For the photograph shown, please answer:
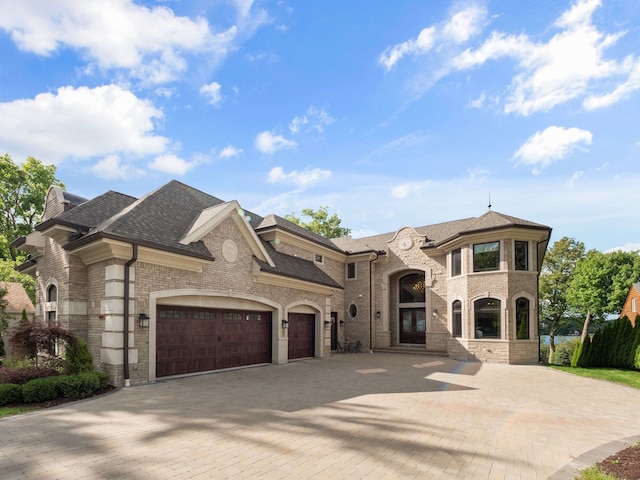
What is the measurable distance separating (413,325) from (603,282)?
826 inches

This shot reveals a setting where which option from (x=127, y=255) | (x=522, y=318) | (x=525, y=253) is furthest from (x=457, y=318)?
(x=127, y=255)

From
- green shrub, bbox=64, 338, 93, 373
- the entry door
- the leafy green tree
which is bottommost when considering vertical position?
the entry door

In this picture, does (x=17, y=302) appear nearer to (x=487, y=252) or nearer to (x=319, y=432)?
(x=319, y=432)

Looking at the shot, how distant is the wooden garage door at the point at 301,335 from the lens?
1725cm

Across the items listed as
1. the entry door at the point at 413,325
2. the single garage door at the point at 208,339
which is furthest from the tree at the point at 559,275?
the single garage door at the point at 208,339

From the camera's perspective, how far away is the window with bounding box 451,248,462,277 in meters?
19.6

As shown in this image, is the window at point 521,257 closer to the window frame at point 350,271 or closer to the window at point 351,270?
the window frame at point 350,271

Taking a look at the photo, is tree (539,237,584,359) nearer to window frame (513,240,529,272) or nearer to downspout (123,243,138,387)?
window frame (513,240,529,272)

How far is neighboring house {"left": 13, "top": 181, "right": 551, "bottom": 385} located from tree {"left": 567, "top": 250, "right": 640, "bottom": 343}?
17172 mm

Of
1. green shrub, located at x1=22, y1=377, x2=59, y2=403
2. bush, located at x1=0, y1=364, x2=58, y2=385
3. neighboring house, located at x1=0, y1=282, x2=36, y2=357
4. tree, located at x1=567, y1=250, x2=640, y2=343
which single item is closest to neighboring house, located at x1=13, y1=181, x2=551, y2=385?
bush, located at x1=0, y1=364, x2=58, y2=385

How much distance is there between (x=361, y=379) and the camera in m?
12.4

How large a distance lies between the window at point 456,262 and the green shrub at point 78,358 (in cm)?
1654

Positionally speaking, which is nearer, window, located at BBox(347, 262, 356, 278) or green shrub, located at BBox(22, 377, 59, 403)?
green shrub, located at BBox(22, 377, 59, 403)

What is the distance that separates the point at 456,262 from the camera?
65.6 feet
